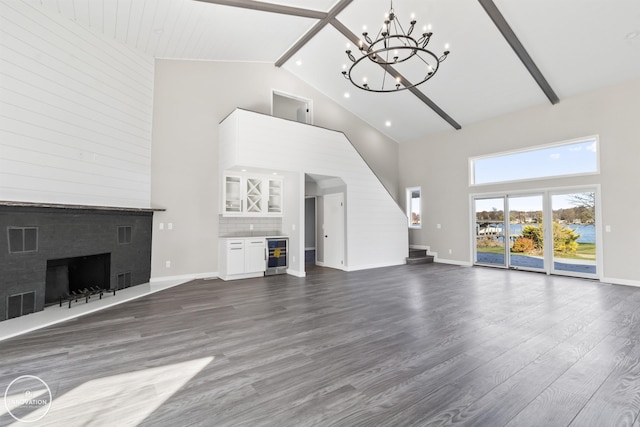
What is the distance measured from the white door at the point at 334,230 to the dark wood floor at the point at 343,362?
9.95 feet

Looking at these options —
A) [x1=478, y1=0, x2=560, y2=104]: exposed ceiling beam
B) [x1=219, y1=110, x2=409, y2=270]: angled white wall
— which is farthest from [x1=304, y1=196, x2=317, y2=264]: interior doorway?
[x1=478, y1=0, x2=560, y2=104]: exposed ceiling beam

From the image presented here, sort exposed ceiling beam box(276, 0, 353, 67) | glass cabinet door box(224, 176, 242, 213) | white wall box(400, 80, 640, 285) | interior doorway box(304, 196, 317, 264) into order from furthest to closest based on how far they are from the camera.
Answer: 1. interior doorway box(304, 196, 317, 264)
2. glass cabinet door box(224, 176, 242, 213)
3. white wall box(400, 80, 640, 285)
4. exposed ceiling beam box(276, 0, 353, 67)

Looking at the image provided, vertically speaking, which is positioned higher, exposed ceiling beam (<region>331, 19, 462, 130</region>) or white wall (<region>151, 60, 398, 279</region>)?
exposed ceiling beam (<region>331, 19, 462, 130</region>)

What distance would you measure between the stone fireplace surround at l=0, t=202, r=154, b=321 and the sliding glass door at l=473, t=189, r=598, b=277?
26.6 ft

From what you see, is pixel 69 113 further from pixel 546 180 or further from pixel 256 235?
pixel 546 180

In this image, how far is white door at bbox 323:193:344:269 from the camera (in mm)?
7624

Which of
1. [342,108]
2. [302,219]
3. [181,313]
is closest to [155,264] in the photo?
[181,313]

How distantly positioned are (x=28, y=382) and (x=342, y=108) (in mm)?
8500

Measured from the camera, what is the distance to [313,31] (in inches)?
243

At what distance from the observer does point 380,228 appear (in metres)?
8.02

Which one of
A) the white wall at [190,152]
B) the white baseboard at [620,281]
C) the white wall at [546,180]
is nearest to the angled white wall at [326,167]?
the white wall at [190,152]

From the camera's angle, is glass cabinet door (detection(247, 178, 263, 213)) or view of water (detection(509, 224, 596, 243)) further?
glass cabinet door (detection(247, 178, 263, 213))

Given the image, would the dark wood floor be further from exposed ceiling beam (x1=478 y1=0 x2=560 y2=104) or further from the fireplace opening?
exposed ceiling beam (x1=478 y1=0 x2=560 y2=104)

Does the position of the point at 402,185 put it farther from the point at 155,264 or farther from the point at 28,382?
the point at 28,382
